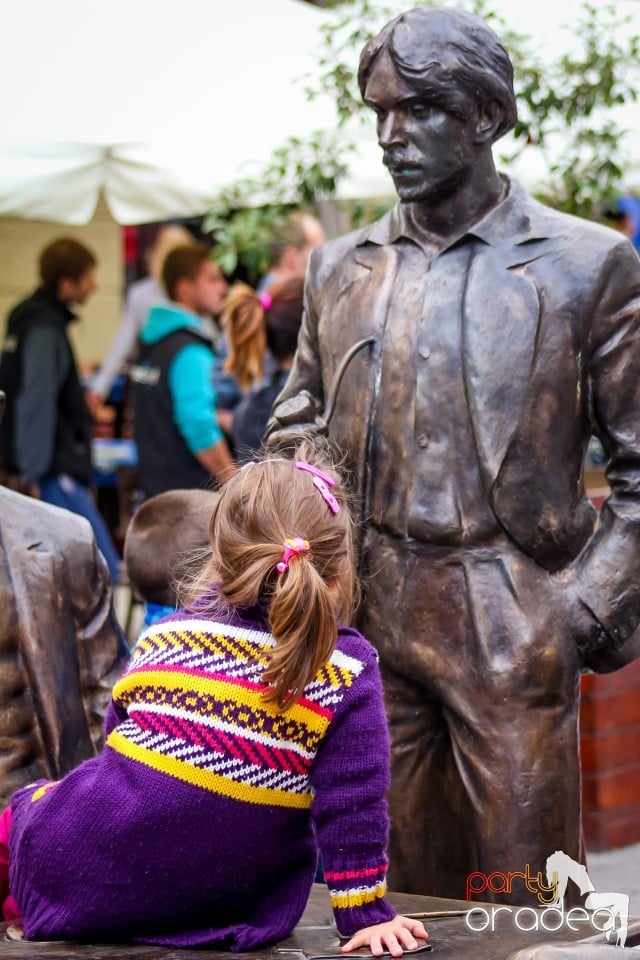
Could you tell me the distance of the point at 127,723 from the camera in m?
2.85

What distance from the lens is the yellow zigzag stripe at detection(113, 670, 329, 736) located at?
277 cm

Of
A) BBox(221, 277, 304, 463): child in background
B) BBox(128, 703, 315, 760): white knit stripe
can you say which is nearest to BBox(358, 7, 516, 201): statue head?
BBox(128, 703, 315, 760): white knit stripe

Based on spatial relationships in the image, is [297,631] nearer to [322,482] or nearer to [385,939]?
[322,482]

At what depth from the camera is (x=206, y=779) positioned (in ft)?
9.10

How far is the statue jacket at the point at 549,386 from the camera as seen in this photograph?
12.0 ft

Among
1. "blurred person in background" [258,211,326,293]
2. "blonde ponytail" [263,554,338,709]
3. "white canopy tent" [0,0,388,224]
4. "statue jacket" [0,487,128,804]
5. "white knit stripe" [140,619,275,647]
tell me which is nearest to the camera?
"blonde ponytail" [263,554,338,709]

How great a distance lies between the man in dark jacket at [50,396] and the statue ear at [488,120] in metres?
5.19

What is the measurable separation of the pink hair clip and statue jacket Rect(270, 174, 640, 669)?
2.54 feet

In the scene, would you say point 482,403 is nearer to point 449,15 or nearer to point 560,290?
point 560,290

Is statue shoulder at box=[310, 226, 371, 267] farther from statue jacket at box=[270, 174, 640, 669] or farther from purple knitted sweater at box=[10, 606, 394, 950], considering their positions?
purple knitted sweater at box=[10, 606, 394, 950]

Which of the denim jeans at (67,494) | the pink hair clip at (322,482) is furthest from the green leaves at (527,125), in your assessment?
the pink hair clip at (322,482)

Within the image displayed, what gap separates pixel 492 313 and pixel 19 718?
1.34 metres

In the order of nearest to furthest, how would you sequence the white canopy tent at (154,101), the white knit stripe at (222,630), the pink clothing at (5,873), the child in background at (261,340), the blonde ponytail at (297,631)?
the blonde ponytail at (297,631), the white knit stripe at (222,630), the pink clothing at (5,873), the child in background at (261,340), the white canopy tent at (154,101)

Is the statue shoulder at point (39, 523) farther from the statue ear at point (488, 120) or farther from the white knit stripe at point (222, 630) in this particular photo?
the statue ear at point (488, 120)
